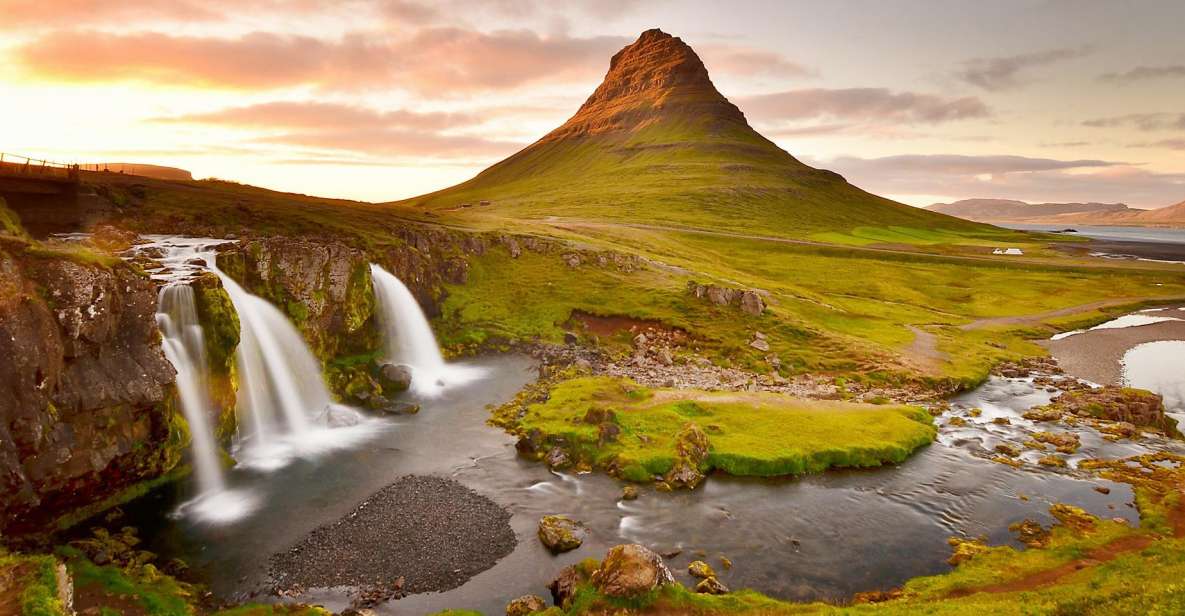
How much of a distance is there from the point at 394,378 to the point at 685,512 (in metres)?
36.5

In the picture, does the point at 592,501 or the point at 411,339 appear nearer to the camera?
the point at 592,501

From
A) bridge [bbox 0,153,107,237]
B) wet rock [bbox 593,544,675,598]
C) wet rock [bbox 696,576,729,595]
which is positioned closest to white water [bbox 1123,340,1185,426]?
wet rock [bbox 696,576,729,595]

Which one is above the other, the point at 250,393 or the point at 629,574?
the point at 250,393

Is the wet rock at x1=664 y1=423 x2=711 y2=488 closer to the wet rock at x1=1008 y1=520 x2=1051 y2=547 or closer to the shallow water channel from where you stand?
the shallow water channel

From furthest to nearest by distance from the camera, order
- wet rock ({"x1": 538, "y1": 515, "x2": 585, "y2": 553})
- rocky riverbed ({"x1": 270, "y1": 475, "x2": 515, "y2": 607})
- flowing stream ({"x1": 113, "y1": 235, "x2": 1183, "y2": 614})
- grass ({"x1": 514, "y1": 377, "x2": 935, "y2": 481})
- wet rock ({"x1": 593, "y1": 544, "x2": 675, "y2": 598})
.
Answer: grass ({"x1": 514, "y1": 377, "x2": 935, "y2": 481}), wet rock ({"x1": 538, "y1": 515, "x2": 585, "y2": 553}), flowing stream ({"x1": 113, "y1": 235, "x2": 1183, "y2": 614}), rocky riverbed ({"x1": 270, "y1": 475, "x2": 515, "y2": 607}), wet rock ({"x1": 593, "y1": 544, "x2": 675, "y2": 598})

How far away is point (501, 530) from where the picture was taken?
34125 mm

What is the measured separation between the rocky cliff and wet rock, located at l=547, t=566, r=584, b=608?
2720 centimetres

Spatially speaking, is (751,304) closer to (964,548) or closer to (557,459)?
(557,459)

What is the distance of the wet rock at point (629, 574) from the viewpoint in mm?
25781

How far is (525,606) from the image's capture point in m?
26.7

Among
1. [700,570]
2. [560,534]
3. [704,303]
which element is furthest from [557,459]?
[704,303]

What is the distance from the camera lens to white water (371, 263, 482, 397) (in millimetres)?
65125

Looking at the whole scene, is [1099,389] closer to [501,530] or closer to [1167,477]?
[1167,477]

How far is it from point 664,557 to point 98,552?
29.3 m
